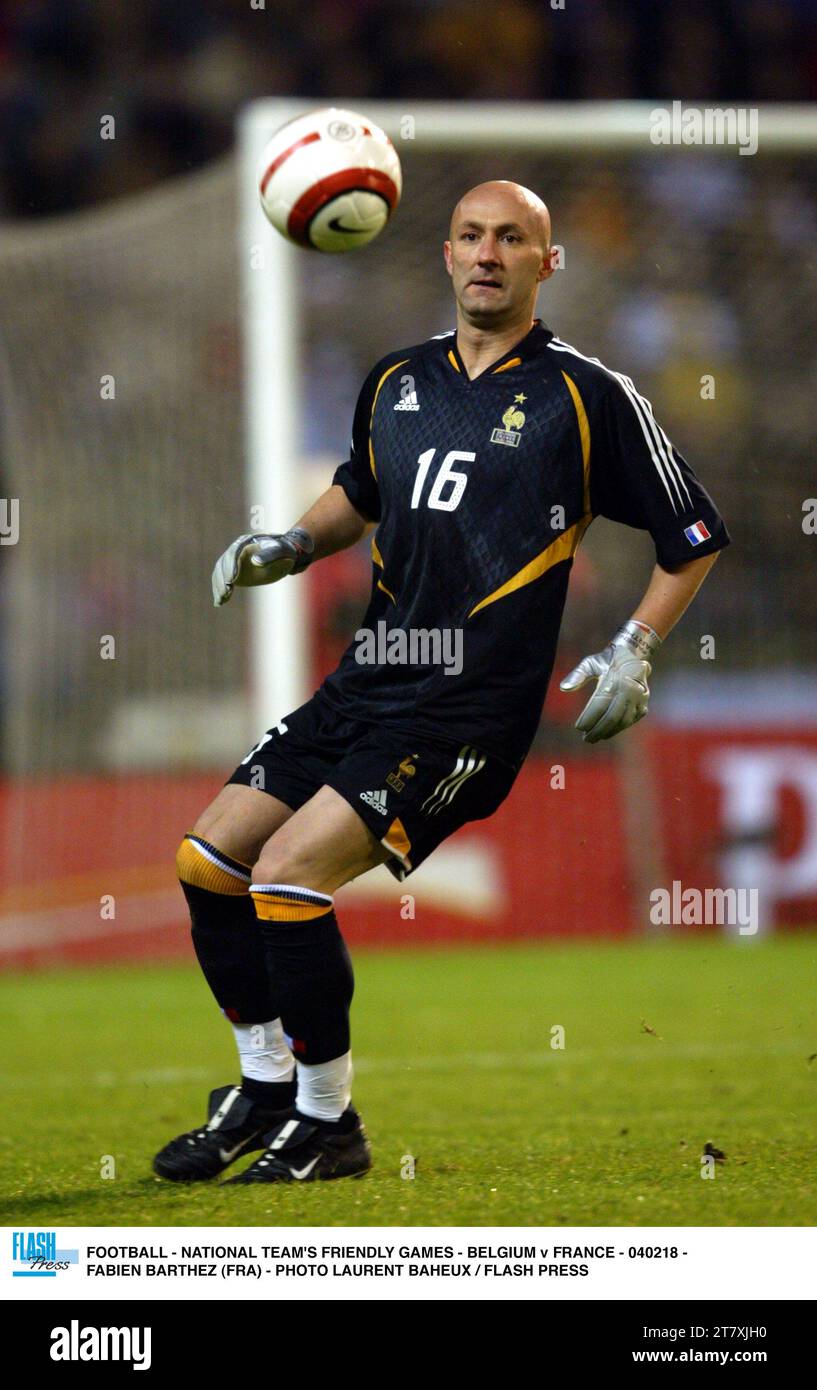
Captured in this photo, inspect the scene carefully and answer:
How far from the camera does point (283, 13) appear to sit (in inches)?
648

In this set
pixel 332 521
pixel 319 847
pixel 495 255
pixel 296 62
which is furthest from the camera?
pixel 296 62

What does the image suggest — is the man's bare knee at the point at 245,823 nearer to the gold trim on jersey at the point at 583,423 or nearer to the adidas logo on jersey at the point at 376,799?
the adidas logo on jersey at the point at 376,799

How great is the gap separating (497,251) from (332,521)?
0.87 m

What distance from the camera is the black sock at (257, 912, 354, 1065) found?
14.0 feet

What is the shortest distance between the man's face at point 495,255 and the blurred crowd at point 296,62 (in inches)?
469

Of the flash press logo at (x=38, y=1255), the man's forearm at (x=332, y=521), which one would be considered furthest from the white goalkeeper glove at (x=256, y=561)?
the flash press logo at (x=38, y=1255)

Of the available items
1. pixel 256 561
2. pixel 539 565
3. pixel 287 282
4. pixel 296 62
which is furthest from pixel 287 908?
pixel 296 62

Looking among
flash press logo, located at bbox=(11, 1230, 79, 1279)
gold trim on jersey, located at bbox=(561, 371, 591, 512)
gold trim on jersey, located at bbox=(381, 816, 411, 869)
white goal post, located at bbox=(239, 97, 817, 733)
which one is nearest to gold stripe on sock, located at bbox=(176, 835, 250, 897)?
gold trim on jersey, located at bbox=(381, 816, 411, 869)

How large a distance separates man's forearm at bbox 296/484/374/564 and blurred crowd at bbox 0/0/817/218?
11.8 metres

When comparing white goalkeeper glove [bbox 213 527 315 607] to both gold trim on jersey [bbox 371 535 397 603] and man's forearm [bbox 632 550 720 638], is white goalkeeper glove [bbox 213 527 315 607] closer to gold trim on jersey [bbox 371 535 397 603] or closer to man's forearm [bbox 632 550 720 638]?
gold trim on jersey [bbox 371 535 397 603]

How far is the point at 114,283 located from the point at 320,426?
1603 mm

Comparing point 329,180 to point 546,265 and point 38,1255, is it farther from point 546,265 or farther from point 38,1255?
point 38,1255

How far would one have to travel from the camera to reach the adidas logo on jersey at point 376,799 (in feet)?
13.8
